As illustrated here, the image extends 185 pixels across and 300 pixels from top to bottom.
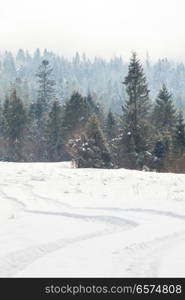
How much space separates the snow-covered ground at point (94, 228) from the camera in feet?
27.8

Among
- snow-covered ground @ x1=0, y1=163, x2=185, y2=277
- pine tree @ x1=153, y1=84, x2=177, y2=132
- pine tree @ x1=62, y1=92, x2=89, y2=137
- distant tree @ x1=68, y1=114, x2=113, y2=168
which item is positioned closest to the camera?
snow-covered ground @ x1=0, y1=163, x2=185, y2=277

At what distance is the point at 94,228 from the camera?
40.4 feet

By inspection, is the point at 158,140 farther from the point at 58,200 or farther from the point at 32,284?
the point at 32,284

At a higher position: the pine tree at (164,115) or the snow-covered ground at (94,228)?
the pine tree at (164,115)

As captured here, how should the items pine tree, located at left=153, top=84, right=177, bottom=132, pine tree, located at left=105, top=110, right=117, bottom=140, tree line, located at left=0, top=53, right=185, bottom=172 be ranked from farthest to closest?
pine tree, located at left=105, top=110, right=117, bottom=140 < pine tree, located at left=153, top=84, right=177, bottom=132 < tree line, located at left=0, top=53, right=185, bottom=172

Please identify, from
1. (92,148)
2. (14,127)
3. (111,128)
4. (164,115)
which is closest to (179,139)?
(92,148)

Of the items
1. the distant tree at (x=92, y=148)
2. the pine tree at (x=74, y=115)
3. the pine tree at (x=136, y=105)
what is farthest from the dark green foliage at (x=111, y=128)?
the distant tree at (x=92, y=148)

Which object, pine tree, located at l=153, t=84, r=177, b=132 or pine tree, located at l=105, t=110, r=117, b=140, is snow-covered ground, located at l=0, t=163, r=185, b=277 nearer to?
pine tree, located at l=153, t=84, r=177, b=132

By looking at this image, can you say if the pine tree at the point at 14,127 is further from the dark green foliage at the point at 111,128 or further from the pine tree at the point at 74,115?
the dark green foliage at the point at 111,128

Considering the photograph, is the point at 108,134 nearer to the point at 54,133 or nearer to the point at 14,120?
the point at 54,133

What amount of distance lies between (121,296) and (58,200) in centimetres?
1097

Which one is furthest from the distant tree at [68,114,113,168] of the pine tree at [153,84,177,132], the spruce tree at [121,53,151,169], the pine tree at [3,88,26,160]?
the pine tree at [3,88,26,160]

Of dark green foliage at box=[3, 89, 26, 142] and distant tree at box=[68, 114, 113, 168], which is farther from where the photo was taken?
dark green foliage at box=[3, 89, 26, 142]

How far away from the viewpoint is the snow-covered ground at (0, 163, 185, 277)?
848cm
